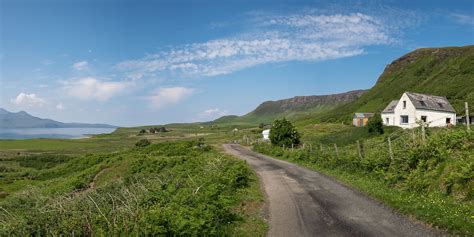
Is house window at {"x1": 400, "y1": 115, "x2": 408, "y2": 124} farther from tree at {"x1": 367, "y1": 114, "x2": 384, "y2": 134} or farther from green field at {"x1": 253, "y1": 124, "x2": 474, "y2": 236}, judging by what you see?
green field at {"x1": 253, "y1": 124, "x2": 474, "y2": 236}

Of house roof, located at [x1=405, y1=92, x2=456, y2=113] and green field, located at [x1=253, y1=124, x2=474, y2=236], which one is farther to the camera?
house roof, located at [x1=405, y1=92, x2=456, y2=113]

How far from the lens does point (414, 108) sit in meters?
65.5

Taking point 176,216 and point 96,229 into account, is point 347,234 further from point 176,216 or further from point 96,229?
point 96,229

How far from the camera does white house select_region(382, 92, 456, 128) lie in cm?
6612

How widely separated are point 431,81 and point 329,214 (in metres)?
153

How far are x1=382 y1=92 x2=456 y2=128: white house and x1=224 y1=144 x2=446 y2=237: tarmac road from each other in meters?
55.1

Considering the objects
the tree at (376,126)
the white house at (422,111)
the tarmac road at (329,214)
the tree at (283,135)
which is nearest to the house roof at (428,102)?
the white house at (422,111)

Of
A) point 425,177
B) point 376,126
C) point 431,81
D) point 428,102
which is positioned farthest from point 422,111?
point 431,81

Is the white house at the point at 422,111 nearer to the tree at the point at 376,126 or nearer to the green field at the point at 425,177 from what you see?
the tree at the point at 376,126

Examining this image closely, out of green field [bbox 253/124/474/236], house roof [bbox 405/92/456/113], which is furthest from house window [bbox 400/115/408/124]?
green field [bbox 253/124/474/236]

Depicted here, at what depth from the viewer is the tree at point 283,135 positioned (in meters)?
52.1

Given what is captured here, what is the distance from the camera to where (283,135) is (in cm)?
5253

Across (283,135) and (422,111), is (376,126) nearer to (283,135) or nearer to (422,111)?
(422,111)

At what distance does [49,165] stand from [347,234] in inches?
3704
